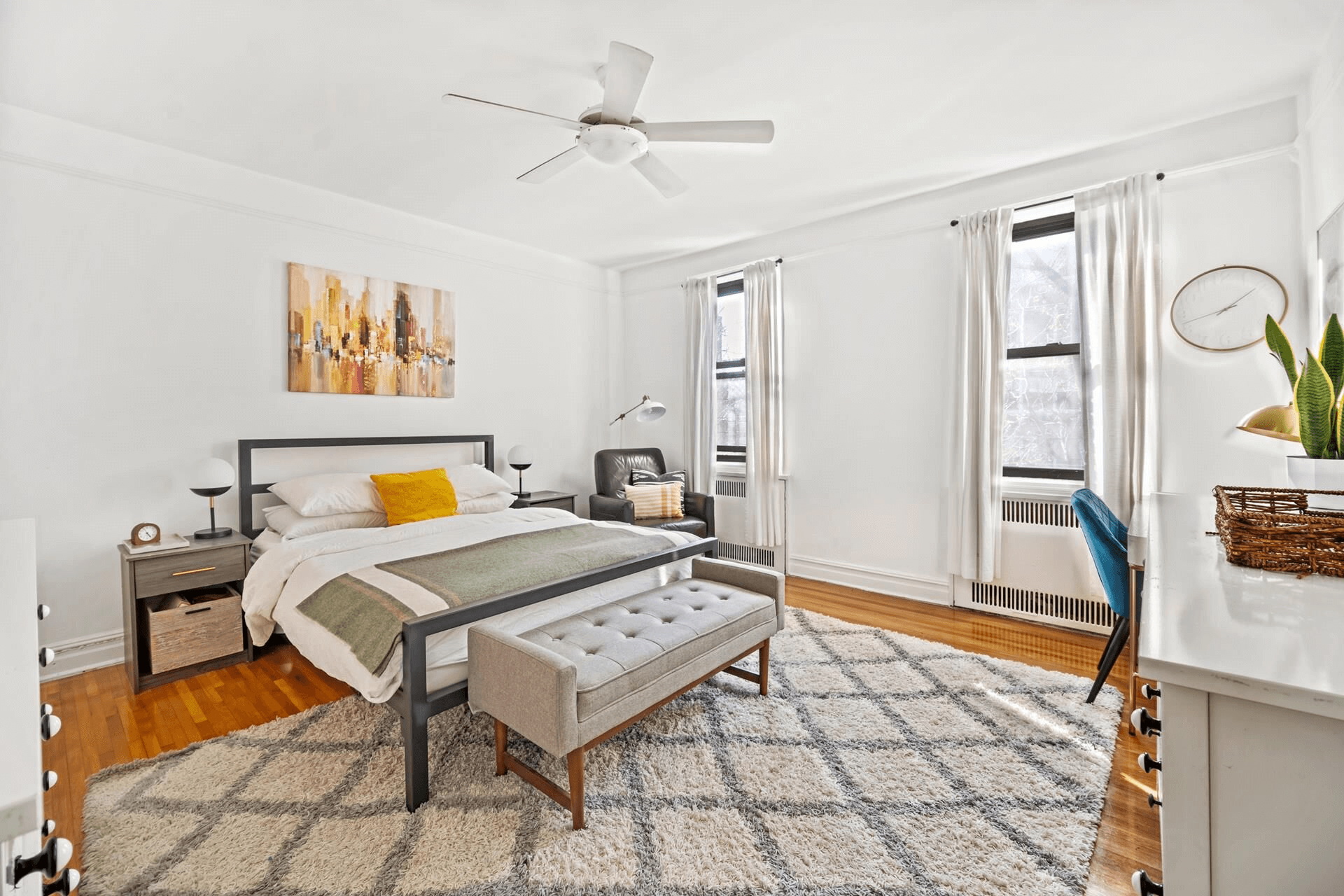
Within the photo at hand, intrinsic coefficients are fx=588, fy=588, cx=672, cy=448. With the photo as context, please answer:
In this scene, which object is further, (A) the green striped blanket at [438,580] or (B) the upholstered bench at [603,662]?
(A) the green striped blanket at [438,580]

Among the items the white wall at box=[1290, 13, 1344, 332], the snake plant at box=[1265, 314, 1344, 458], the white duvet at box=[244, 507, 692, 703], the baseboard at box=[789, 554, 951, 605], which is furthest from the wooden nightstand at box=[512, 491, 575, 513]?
the white wall at box=[1290, 13, 1344, 332]

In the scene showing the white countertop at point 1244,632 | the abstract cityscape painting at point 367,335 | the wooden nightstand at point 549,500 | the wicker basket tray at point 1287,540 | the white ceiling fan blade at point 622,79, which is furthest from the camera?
the wooden nightstand at point 549,500

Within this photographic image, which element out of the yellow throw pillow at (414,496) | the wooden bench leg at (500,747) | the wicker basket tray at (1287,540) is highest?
the wicker basket tray at (1287,540)

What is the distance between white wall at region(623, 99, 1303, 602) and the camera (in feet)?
9.29

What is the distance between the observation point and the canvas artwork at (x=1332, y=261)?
7.20ft

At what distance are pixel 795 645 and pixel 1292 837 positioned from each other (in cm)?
254

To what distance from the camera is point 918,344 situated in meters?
3.90

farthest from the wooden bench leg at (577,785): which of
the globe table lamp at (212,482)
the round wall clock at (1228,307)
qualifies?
the round wall clock at (1228,307)

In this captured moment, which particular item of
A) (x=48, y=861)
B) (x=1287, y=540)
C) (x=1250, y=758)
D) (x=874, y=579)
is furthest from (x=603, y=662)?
(x=874, y=579)

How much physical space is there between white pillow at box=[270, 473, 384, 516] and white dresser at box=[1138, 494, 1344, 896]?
141 inches

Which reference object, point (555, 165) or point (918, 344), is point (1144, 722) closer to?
point (555, 165)

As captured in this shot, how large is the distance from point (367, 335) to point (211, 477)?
1312mm

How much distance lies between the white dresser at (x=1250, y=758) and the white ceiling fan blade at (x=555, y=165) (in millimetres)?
2688

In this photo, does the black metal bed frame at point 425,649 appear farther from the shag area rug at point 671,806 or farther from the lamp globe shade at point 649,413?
the lamp globe shade at point 649,413
